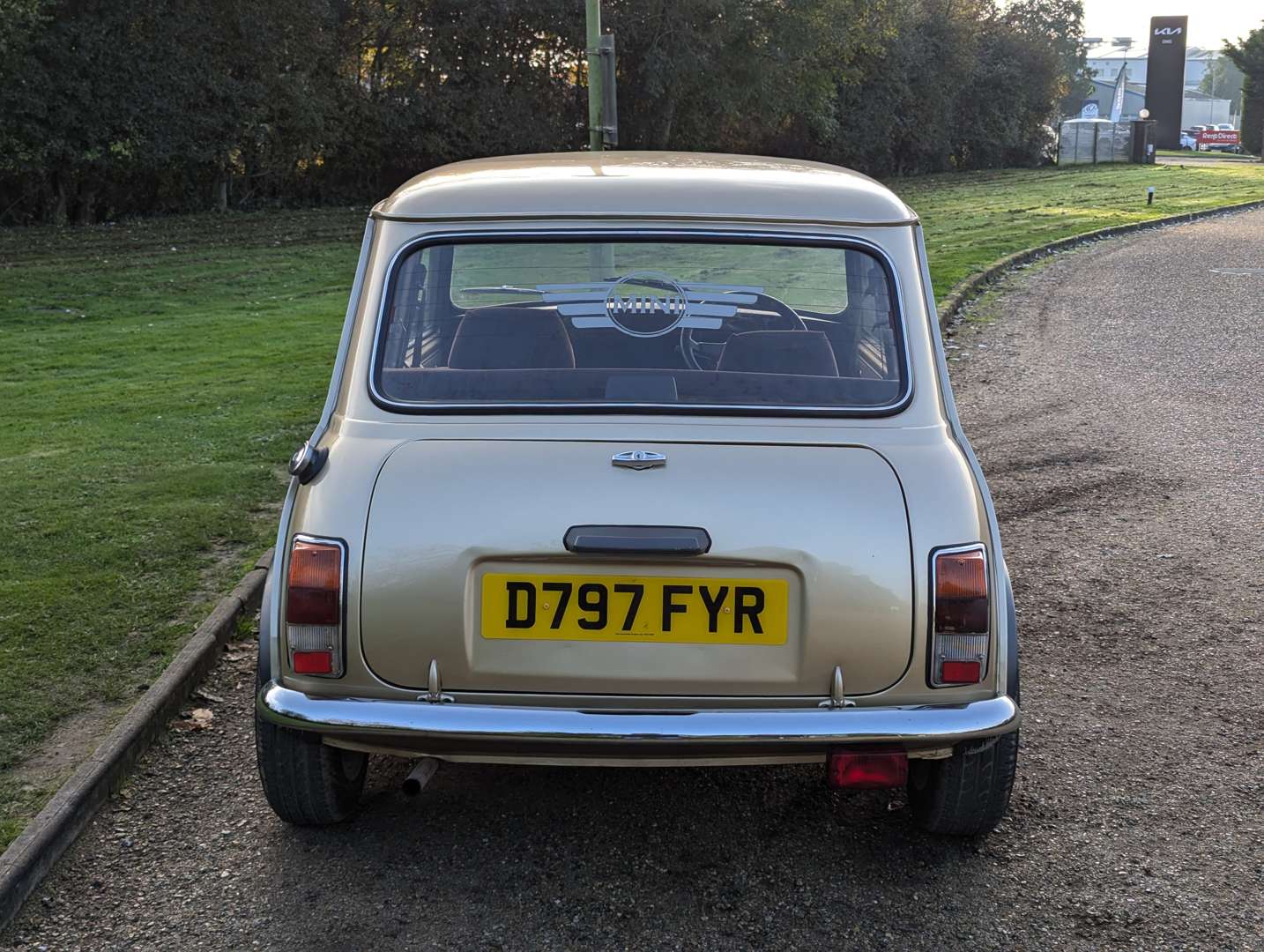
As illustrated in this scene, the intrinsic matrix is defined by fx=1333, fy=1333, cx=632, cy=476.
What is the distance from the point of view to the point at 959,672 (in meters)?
3.26

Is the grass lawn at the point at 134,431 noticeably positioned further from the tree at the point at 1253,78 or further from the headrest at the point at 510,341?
the tree at the point at 1253,78

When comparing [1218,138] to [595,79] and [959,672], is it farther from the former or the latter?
[959,672]

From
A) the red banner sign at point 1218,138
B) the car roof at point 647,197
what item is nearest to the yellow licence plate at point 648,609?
the car roof at point 647,197

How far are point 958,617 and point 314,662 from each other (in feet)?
5.20

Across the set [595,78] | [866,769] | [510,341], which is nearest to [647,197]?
[510,341]

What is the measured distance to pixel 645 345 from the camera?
376 cm

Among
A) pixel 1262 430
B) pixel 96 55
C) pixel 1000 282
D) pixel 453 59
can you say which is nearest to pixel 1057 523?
pixel 1262 430

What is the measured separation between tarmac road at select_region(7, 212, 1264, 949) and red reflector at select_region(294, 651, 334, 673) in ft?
→ 2.07

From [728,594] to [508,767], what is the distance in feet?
4.47

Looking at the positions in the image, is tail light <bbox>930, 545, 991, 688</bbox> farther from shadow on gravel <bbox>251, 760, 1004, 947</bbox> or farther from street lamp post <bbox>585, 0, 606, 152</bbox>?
street lamp post <bbox>585, 0, 606, 152</bbox>

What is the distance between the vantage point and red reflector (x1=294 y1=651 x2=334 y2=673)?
3.28 m

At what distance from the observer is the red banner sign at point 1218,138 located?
273ft

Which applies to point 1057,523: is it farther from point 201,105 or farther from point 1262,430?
point 201,105

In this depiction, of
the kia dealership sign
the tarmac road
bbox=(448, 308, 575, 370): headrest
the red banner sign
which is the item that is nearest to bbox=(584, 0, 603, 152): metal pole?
the tarmac road
